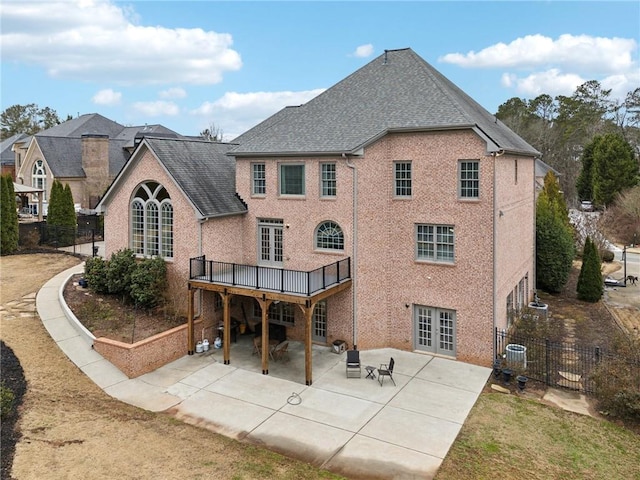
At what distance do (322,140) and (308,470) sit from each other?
12.3 m

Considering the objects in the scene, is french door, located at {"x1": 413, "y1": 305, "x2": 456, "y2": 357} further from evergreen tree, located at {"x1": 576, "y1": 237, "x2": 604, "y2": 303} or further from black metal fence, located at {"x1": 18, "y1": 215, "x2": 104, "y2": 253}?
black metal fence, located at {"x1": 18, "y1": 215, "x2": 104, "y2": 253}

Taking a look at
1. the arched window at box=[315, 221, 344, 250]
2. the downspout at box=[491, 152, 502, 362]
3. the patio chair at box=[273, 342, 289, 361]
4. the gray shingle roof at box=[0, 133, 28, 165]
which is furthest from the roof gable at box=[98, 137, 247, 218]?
the gray shingle roof at box=[0, 133, 28, 165]

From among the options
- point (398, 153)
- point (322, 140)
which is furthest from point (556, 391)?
point (322, 140)

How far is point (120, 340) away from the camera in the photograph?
17250mm

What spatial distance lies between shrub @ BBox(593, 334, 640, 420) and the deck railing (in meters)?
8.87

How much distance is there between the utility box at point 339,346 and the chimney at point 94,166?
37295mm

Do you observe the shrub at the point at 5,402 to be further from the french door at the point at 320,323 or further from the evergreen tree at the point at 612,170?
the evergreen tree at the point at 612,170

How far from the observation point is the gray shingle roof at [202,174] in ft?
64.1

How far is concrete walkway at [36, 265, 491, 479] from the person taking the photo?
1185cm

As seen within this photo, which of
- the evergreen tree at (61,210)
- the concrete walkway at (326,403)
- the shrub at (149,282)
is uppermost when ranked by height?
the evergreen tree at (61,210)

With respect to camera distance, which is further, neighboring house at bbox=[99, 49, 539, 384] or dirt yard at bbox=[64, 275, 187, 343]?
dirt yard at bbox=[64, 275, 187, 343]

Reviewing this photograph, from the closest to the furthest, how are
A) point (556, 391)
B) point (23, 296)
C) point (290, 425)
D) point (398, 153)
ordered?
1. point (290, 425)
2. point (556, 391)
3. point (398, 153)
4. point (23, 296)

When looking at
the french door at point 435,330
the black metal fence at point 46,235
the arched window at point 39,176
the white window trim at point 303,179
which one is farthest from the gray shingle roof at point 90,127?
the french door at point 435,330

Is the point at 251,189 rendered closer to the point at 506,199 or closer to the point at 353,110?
the point at 353,110
